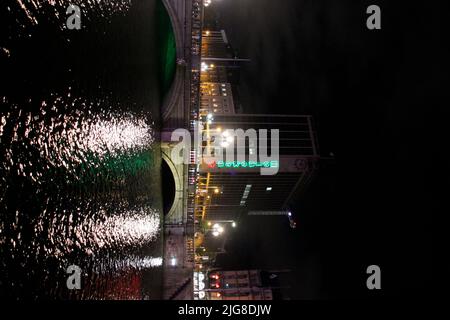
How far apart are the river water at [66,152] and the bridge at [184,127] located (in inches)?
590

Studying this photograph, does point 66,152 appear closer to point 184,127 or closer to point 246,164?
point 184,127

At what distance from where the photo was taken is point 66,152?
8352mm

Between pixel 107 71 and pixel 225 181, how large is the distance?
2717 inches

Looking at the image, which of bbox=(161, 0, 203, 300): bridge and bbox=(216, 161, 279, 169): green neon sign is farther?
bbox=(216, 161, 279, 169): green neon sign

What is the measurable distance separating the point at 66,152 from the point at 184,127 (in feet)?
79.5

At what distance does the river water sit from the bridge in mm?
14976

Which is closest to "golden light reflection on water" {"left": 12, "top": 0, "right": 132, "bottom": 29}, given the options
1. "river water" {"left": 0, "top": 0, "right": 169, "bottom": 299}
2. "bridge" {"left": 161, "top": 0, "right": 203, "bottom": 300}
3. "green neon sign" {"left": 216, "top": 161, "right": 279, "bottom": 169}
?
Result: "river water" {"left": 0, "top": 0, "right": 169, "bottom": 299}

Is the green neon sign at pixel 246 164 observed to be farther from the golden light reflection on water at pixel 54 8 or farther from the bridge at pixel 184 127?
the golden light reflection on water at pixel 54 8

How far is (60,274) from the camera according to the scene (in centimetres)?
767

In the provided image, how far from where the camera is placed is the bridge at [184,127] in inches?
1257

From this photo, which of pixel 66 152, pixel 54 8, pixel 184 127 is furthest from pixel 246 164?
pixel 54 8

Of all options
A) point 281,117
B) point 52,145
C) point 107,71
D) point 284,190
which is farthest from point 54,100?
point 284,190

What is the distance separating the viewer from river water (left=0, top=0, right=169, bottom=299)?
6004 mm

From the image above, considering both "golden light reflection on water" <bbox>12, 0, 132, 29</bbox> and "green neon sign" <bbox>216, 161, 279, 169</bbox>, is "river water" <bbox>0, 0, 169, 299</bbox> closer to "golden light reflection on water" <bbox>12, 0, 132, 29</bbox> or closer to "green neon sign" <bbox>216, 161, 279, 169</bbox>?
"golden light reflection on water" <bbox>12, 0, 132, 29</bbox>
